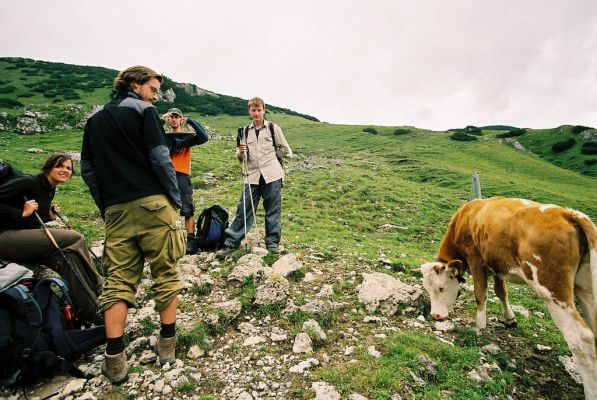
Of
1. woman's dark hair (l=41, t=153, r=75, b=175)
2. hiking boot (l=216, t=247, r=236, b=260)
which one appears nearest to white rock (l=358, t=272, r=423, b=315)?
hiking boot (l=216, t=247, r=236, b=260)

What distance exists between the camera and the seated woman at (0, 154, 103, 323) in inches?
185

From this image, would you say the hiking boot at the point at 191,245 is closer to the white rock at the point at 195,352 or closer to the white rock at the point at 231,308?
the white rock at the point at 231,308

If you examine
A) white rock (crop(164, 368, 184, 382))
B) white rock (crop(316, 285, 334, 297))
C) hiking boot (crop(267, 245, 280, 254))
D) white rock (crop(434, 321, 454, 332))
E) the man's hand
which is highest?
the man's hand

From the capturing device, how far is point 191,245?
7.68m

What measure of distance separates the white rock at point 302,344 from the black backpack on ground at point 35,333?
8.27ft

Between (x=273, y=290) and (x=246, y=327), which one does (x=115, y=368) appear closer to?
(x=246, y=327)

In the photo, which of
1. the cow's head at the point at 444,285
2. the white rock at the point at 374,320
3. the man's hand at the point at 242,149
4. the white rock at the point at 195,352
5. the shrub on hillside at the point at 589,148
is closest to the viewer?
the white rock at the point at 195,352

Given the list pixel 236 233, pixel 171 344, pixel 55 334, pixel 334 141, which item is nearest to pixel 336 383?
pixel 171 344

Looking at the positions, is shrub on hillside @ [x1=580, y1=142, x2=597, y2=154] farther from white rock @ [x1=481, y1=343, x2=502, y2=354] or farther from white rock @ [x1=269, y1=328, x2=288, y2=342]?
white rock @ [x1=269, y1=328, x2=288, y2=342]

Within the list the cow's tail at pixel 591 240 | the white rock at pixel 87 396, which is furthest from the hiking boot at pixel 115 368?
the cow's tail at pixel 591 240

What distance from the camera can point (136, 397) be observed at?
369 centimetres

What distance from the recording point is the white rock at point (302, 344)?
4.56m

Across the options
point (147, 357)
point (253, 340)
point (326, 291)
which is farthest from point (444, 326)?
point (147, 357)

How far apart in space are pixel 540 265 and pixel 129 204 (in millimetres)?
5143
